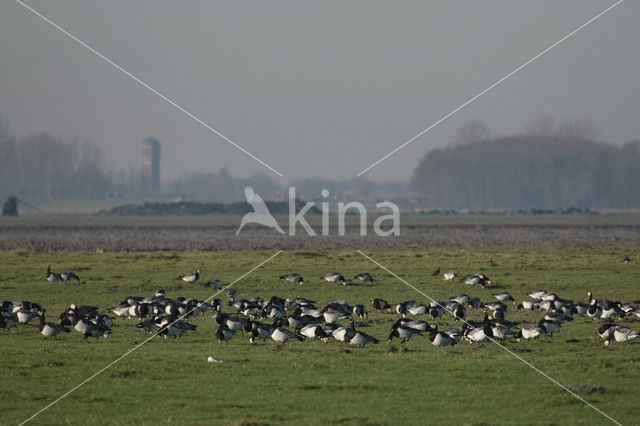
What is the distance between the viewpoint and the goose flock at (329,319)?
2009cm

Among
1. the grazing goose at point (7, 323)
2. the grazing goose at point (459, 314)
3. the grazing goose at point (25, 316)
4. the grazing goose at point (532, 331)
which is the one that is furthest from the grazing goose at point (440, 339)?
the grazing goose at point (7, 323)

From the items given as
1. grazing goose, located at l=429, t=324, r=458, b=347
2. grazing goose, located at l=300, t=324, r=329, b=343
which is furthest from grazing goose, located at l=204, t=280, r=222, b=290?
grazing goose, located at l=429, t=324, r=458, b=347

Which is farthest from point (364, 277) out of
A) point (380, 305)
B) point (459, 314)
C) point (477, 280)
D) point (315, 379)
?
point (315, 379)

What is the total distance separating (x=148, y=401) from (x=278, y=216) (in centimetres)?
11527

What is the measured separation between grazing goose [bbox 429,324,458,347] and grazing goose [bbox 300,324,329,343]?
295cm

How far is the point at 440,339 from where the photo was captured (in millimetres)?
19484

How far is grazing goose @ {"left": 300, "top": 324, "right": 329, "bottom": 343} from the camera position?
20.5 meters

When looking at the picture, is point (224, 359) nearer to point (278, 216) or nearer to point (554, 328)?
point (554, 328)

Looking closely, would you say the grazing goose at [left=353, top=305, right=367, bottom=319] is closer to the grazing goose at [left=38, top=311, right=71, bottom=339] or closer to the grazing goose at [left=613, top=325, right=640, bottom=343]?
the grazing goose at [left=613, top=325, right=640, bottom=343]

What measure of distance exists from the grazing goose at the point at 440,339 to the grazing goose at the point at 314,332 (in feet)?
9.69

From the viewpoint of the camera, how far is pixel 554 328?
21203mm

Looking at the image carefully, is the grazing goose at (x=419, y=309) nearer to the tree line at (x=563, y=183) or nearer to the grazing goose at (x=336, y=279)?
the grazing goose at (x=336, y=279)

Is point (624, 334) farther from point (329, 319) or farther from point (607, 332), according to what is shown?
point (329, 319)

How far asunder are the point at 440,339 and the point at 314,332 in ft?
11.7
